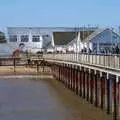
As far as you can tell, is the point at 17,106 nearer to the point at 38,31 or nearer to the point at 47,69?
the point at 47,69

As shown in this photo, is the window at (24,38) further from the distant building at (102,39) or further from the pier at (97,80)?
the pier at (97,80)

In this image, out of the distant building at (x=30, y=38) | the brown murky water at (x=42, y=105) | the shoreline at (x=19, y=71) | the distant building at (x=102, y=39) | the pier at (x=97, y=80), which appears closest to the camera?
the pier at (x=97, y=80)

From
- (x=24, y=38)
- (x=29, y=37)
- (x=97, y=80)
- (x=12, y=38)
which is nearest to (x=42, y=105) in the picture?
(x=97, y=80)

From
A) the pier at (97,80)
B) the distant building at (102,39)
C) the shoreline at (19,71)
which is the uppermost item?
the distant building at (102,39)

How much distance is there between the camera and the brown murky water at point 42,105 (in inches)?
1332

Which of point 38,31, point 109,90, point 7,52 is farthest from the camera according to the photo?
point 38,31

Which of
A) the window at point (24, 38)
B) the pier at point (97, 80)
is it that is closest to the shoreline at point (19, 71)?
the pier at point (97, 80)

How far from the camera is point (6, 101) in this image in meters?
43.2

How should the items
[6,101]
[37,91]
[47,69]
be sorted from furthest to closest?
[47,69]
[37,91]
[6,101]

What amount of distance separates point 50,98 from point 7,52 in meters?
78.1

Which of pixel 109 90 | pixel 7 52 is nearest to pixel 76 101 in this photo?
pixel 109 90

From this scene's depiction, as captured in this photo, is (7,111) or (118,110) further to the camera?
(7,111)

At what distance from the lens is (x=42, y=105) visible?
130ft

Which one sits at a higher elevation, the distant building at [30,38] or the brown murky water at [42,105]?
the distant building at [30,38]
